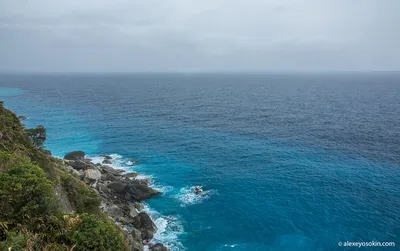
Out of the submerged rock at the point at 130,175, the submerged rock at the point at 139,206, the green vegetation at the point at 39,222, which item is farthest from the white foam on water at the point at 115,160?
the green vegetation at the point at 39,222

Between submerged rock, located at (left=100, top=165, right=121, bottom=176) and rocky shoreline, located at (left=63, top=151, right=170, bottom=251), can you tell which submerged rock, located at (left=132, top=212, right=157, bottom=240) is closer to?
rocky shoreline, located at (left=63, top=151, right=170, bottom=251)

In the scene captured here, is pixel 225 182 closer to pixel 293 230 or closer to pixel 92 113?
pixel 293 230

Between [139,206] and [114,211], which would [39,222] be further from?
[139,206]

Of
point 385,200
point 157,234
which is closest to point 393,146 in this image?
point 385,200

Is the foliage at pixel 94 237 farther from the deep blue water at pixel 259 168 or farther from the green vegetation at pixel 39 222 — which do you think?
the deep blue water at pixel 259 168

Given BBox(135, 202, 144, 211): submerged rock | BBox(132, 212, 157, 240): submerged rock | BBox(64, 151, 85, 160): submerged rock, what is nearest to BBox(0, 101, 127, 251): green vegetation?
BBox(132, 212, 157, 240): submerged rock

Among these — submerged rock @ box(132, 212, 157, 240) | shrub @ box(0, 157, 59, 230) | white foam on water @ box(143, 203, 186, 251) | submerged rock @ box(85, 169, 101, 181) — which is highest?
shrub @ box(0, 157, 59, 230)
